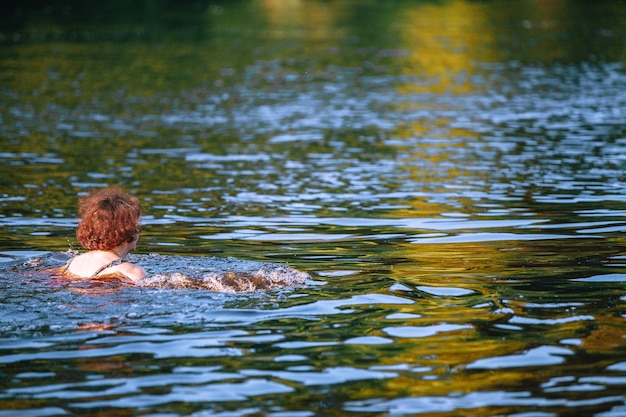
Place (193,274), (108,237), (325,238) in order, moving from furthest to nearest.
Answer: (325,238), (193,274), (108,237)

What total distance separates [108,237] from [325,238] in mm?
Result: 3760

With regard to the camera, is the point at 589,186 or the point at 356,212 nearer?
the point at 356,212

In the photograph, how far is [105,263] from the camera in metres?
10.5

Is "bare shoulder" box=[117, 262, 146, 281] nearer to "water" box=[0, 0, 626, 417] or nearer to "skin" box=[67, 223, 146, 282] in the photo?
"skin" box=[67, 223, 146, 282]

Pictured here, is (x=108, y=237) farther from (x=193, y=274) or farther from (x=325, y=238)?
(x=325, y=238)

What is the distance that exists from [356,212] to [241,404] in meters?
8.56

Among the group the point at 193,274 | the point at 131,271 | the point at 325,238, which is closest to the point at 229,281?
the point at 193,274

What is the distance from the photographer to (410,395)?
729 centimetres

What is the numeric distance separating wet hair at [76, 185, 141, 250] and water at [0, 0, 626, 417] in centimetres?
49

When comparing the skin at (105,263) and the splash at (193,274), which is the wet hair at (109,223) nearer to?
the skin at (105,263)

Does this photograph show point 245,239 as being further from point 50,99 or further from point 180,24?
point 180,24

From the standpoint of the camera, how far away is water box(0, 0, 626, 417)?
7602mm

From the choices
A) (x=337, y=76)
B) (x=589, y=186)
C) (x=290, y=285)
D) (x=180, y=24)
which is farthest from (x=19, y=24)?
(x=290, y=285)

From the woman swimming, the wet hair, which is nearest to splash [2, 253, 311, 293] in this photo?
the woman swimming
